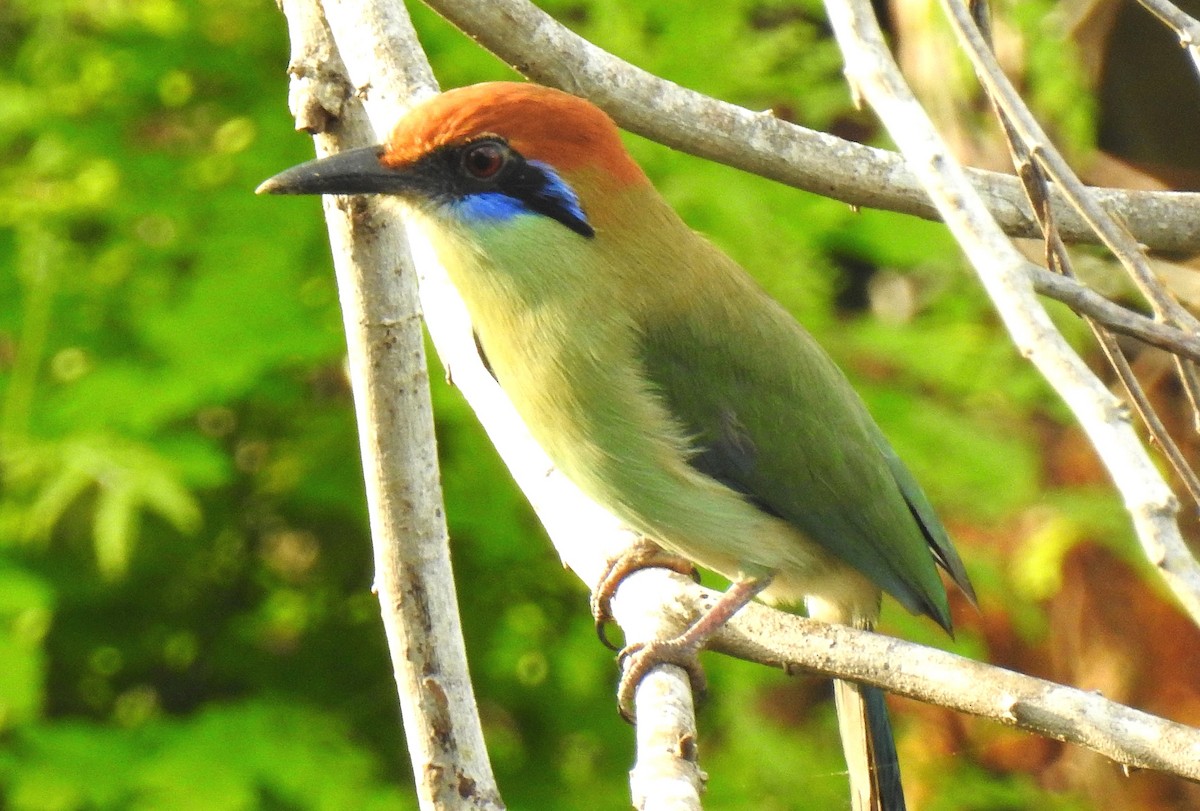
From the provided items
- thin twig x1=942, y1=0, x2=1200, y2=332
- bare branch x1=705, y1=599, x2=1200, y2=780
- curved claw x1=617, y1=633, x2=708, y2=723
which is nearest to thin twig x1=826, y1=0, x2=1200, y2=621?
thin twig x1=942, y1=0, x2=1200, y2=332

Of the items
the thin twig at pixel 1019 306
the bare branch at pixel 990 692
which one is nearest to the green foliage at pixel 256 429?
the bare branch at pixel 990 692

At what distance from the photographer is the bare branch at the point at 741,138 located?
2680 mm

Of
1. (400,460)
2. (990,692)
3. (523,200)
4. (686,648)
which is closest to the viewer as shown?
(990,692)

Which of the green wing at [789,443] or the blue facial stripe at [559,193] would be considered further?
the green wing at [789,443]

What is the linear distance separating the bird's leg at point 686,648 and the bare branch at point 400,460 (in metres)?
0.37

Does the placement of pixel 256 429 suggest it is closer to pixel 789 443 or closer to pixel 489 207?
pixel 489 207

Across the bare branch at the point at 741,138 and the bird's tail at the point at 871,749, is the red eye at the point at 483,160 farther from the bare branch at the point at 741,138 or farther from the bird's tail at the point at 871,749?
the bird's tail at the point at 871,749

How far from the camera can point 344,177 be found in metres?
2.65

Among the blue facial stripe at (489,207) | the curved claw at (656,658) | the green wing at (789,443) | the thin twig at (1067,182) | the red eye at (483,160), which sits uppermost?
the red eye at (483,160)

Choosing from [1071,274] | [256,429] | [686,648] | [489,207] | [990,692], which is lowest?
[990,692]

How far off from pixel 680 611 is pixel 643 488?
0.82 feet

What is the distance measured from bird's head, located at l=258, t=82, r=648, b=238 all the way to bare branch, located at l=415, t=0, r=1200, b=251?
0.27 feet

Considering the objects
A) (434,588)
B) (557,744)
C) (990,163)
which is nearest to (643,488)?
(434,588)

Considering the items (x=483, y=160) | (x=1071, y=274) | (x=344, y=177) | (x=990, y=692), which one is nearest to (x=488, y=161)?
(x=483, y=160)
